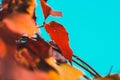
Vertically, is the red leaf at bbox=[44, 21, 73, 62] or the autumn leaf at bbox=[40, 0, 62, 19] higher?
the autumn leaf at bbox=[40, 0, 62, 19]

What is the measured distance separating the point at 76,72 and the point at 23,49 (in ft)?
0.25

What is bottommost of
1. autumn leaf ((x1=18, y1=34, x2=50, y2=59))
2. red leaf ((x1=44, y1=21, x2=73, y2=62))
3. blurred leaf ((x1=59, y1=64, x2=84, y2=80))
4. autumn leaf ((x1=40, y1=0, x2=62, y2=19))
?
autumn leaf ((x1=18, y1=34, x2=50, y2=59))

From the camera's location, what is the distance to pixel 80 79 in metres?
0.30

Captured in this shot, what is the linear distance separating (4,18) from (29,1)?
0.8 inches

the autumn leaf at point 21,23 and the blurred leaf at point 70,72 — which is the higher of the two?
the blurred leaf at point 70,72

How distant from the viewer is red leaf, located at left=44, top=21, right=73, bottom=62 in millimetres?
322

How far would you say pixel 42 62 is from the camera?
0.24 m

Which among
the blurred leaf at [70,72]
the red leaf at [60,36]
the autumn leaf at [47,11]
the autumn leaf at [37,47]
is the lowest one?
the autumn leaf at [37,47]

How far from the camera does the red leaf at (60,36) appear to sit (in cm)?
32

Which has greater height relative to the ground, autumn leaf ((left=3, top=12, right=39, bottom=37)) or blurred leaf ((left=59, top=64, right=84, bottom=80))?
blurred leaf ((left=59, top=64, right=84, bottom=80))

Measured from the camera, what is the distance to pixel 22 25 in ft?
0.78

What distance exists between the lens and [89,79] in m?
0.30

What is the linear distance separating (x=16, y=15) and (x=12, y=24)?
1cm

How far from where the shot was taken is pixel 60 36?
1.06ft
